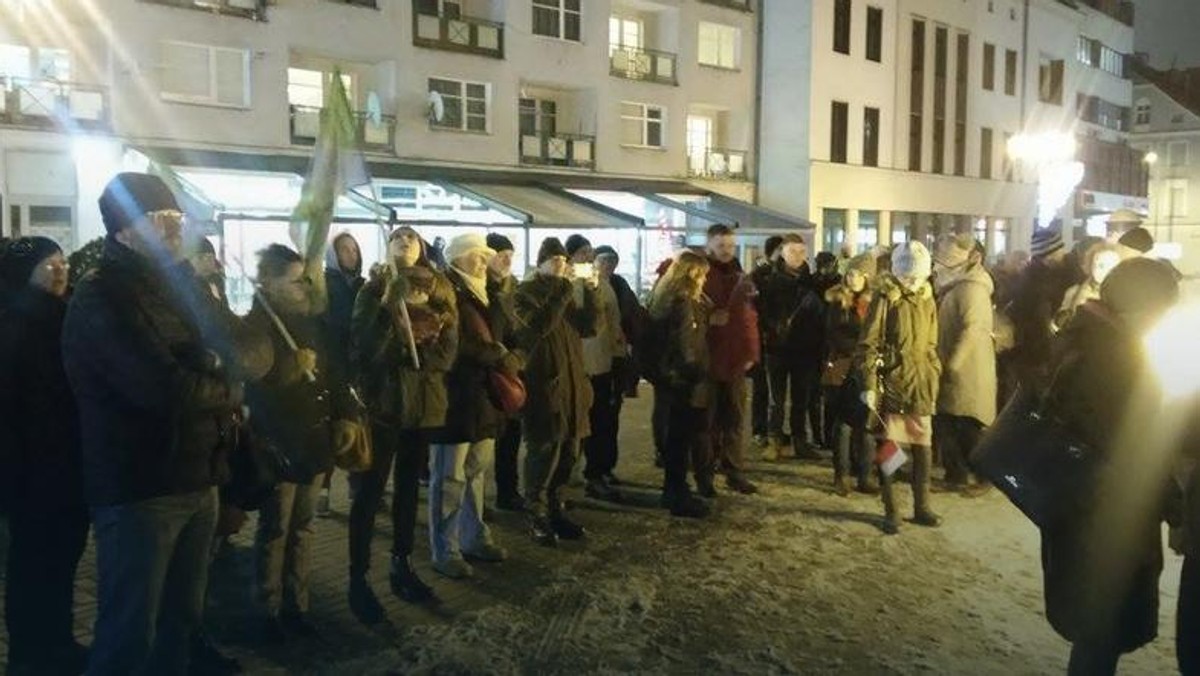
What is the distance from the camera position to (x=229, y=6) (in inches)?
884

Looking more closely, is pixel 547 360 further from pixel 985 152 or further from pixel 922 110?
pixel 985 152

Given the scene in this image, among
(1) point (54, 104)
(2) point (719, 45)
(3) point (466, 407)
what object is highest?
(2) point (719, 45)

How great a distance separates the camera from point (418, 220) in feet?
69.4

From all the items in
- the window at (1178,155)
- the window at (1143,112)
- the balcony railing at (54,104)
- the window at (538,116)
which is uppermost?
the window at (1143,112)

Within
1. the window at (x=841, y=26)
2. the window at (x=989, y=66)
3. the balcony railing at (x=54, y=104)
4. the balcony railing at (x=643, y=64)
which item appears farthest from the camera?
the window at (x=989, y=66)

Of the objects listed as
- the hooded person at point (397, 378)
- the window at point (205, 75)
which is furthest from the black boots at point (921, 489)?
the window at point (205, 75)

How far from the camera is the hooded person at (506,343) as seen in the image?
7098mm

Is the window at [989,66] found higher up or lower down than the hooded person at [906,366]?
higher up

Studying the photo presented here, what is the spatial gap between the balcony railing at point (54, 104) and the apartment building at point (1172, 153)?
67111mm

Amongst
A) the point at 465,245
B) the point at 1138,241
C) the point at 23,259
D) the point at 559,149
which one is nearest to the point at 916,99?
the point at 559,149

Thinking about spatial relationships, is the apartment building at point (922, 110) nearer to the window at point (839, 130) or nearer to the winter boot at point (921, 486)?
the window at point (839, 130)

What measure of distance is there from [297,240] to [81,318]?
1796 mm

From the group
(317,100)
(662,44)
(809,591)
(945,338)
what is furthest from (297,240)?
(662,44)

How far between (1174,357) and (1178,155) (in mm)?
77145
